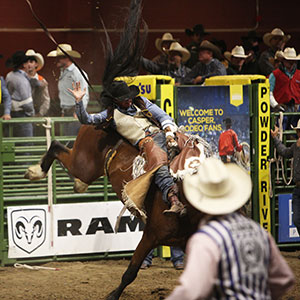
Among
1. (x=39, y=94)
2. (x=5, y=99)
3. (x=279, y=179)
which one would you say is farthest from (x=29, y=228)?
(x=279, y=179)

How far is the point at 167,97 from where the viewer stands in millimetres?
8445

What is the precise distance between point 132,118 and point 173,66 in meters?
3.92

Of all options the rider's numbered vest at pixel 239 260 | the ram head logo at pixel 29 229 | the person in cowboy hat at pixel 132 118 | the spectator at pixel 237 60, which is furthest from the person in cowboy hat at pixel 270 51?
the rider's numbered vest at pixel 239 260

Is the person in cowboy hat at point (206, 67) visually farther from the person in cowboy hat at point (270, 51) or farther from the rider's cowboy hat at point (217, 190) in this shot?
the rider's cowboy hat at point (217, 190)

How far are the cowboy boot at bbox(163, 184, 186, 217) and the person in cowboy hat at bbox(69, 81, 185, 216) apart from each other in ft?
1.72

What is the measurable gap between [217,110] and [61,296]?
3.27m

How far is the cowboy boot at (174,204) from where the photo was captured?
19.3ft

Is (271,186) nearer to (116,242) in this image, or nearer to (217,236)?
(116,242)

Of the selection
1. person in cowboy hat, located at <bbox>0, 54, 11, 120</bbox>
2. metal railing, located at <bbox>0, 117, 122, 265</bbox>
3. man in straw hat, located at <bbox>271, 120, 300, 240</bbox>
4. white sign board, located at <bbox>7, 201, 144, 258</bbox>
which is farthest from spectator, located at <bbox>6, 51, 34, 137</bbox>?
man in straw hat, located at <bbox>271, 120, 300, 240</bbox>

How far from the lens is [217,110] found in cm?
860

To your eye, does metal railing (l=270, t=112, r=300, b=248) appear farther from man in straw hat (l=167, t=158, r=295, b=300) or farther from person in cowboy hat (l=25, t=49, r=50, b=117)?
man in straw hat (l=167, t=158, r=295, b=300)

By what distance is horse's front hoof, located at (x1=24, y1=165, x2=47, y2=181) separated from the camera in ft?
25.8

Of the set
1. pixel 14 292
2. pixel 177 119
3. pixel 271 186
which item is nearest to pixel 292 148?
pixel 271 186

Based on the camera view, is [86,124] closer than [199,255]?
No
